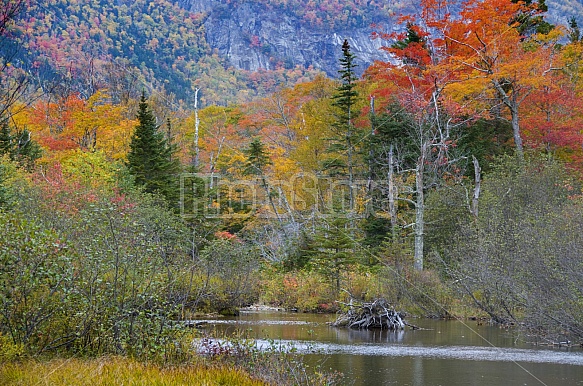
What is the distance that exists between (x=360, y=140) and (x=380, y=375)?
23710mm

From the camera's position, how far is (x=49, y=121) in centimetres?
3956

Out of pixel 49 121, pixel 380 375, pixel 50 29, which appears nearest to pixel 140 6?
pixel 50 29

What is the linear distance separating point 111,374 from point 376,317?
521 inches

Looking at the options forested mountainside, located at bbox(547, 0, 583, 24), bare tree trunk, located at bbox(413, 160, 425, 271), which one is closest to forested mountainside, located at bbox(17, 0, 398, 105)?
forested mountainside, located at bbox(547, 0, 583, 24)

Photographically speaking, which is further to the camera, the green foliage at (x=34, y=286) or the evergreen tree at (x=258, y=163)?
the evergreen tree at (x=258, y=163)

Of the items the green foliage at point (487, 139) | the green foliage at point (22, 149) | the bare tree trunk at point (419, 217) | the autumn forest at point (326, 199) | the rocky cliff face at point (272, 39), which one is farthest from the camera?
the rocky cliff face at point (272, 39)

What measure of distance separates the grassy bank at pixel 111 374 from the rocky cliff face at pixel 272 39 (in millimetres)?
99655

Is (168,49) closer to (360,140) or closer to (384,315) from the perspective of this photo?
(360,140)

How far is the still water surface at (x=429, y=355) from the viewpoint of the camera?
11602 millimetres

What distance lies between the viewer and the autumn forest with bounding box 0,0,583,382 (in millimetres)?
10406

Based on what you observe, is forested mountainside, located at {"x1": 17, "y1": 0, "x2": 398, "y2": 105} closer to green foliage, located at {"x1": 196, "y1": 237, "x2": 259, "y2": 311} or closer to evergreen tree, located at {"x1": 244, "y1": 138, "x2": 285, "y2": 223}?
evergreen tree, located at {"x1": 244, "y1": 138, "x2": 285, "y2": 223}
